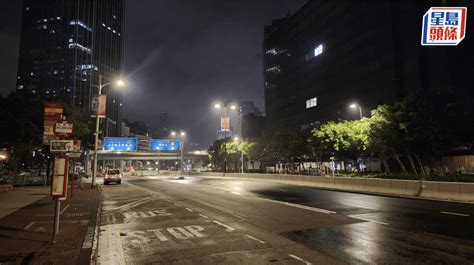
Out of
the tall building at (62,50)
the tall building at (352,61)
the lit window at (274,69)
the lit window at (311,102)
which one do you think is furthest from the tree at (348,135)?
the tall building at (62,50)

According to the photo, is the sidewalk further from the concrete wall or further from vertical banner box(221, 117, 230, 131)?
vertical banner box(221, 117, 230, 131)

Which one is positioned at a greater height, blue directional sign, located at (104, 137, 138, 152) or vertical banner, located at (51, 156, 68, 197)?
blue directional sign, located at (104, 137, 138, 152)

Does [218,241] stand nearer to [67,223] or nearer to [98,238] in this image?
[98,238]

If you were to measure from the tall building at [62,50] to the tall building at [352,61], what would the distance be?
98.3 meters

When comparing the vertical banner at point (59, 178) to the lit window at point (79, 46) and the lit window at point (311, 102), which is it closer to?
the lit window at point (311, 102)

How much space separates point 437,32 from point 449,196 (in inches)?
459

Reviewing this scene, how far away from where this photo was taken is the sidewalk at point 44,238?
22.4 ft

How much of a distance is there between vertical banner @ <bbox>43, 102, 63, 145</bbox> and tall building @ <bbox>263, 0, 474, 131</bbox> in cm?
3606

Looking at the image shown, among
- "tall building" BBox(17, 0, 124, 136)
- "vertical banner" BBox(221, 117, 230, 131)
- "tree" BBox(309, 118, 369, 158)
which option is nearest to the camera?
"tree" BBox(309, 118, 369, 158)

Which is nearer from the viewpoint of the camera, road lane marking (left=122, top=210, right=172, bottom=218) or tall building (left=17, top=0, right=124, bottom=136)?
road lane marking (left=122, top=210, right=172, bottom=218)

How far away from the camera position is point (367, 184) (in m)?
23.1

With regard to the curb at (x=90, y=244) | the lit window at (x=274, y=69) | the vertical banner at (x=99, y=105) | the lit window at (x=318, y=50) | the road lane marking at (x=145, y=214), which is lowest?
the road lane marking at (x=145, y=214)

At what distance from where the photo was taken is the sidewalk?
6824 mm

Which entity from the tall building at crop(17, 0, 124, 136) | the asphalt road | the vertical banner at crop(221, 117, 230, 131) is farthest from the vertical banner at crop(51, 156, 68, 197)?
the tall building at crop(17, 0, 124, 136)
